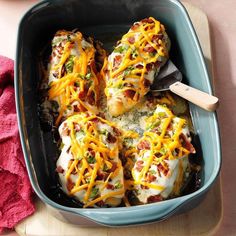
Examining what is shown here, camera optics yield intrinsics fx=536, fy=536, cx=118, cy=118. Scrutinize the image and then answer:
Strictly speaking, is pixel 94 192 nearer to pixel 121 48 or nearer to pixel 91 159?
pixel 91 159

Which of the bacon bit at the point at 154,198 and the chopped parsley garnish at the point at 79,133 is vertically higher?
the chopped parsley garnish at the point at 79,133

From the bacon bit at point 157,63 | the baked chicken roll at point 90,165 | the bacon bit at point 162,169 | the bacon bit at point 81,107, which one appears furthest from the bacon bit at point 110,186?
the bacon bit at point 157,63

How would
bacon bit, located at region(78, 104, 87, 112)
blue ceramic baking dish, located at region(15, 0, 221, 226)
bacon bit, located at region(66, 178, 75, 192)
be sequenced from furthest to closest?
bacon bit, located at region(78, 104, 87, 112)
bacon bit, located at region(66, 178, 75, 192)
blue ceramic baking dish, located at region(15, 0, 221, 226)

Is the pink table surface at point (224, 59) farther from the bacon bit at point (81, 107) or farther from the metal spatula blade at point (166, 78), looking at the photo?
the bacon bit at point (81, 107)

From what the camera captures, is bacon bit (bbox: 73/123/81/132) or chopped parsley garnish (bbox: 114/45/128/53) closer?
bacon bit (bbox: 73/123/81/132)

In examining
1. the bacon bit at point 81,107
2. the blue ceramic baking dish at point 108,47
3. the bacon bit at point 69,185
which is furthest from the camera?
the bacon bit at point 81,107

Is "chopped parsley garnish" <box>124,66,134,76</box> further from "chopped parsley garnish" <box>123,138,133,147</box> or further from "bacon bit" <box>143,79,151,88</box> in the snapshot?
"chopped parsley garnish" <box>123,138,133,147</box>

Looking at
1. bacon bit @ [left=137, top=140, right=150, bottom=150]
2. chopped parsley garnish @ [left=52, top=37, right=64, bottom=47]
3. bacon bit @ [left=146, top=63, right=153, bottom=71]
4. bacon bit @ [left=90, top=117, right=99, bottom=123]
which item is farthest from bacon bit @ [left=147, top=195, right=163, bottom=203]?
Result: chopped parsley garnish @ [left=52, top=37, right=64, bottom=47]

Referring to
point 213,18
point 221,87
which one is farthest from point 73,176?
point 213,18
